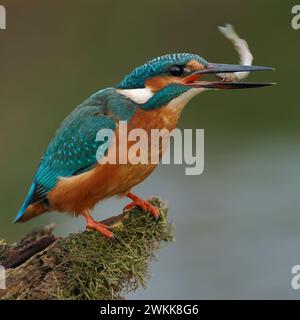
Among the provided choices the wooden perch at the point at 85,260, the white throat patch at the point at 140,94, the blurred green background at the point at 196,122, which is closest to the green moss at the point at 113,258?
the wooden perch at the point at 85,260

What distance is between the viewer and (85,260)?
2883mm

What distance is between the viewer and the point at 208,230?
249 inches

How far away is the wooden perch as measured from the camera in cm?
276

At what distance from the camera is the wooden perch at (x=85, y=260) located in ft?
9.06

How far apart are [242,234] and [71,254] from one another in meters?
3.67

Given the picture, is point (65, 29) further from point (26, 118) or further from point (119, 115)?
point (119, 115)

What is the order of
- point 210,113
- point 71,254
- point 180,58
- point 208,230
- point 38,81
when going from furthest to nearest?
1. point 38,81
2. point 210,113
3. point 208,230
4. point 180,58
5. point 71,254

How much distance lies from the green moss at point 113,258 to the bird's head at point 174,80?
16.1 inches

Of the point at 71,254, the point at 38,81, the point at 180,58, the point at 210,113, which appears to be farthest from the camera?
the point at 38,81

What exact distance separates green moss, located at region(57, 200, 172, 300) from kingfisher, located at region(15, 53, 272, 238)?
0.14ft

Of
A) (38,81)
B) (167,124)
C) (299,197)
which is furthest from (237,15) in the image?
(167,124)

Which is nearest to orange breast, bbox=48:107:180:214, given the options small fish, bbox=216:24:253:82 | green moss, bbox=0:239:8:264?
small fish, bbox=216:24:253:82

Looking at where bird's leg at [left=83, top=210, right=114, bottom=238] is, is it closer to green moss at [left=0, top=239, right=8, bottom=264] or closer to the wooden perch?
the wooden perch

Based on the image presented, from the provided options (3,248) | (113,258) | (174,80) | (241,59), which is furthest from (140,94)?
(3,248)
